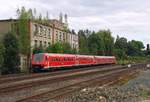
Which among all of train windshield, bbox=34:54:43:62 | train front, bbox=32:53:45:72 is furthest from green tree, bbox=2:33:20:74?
train windshield, bbox=34:54:43:62

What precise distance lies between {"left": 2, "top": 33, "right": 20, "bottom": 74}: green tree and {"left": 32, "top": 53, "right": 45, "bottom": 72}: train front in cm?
238

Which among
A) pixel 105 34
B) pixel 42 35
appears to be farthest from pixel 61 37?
pixel 105 34

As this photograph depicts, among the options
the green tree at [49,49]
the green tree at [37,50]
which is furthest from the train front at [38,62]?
the green tree at [49,49]

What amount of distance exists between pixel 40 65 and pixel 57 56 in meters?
4.59

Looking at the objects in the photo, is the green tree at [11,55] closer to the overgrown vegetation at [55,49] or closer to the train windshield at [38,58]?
the train windshield at [38,58]

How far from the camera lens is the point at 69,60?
6594 cm

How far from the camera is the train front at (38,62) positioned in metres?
55.9

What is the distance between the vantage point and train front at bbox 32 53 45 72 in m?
55.9

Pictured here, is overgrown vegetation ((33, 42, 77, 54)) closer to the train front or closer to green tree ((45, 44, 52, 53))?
green tree ((45, 44, 52, 53))

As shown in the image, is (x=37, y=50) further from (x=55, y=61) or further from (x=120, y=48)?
(x=120, y=48)

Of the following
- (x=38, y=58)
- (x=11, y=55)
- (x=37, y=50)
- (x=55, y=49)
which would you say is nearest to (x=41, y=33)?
(x=55, y=49)

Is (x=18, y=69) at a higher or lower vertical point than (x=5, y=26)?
lower

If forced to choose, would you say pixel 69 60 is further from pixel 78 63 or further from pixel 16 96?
pixel 16 96

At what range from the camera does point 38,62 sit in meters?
56.3
